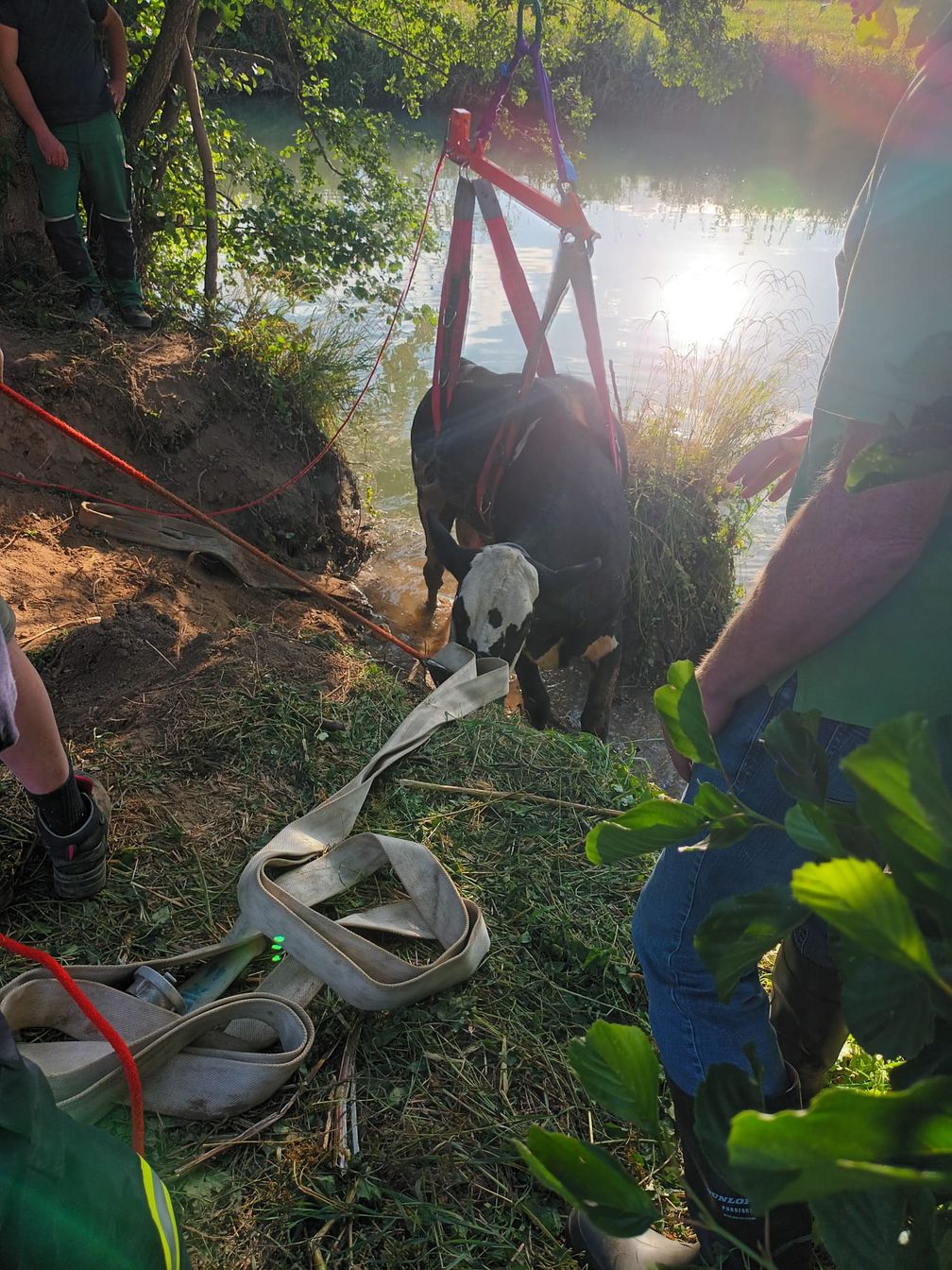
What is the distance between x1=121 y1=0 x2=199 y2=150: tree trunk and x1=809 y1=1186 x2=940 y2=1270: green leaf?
22.9 ft

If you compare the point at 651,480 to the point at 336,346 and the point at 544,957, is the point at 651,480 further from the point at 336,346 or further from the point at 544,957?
the point at 544,957

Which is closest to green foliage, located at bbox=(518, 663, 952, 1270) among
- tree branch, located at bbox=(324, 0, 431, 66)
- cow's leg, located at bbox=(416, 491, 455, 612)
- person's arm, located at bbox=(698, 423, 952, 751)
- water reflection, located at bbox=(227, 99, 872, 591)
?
person's arm, located at bbox=(698, 423, 952, 751)

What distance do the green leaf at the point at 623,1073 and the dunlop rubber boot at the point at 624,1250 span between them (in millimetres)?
1102

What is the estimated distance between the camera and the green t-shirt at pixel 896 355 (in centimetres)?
113

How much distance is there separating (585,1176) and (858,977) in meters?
0.24

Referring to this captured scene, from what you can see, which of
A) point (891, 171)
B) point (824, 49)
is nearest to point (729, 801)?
point (891, 171)

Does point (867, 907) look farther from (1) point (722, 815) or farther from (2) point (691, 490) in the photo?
(2) point (691, 490)

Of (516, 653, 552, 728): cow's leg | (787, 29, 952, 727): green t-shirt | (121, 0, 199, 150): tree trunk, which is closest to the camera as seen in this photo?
(787, 29, 952, 727): green t-shirt

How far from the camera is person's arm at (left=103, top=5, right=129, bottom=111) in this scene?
17.5 feet

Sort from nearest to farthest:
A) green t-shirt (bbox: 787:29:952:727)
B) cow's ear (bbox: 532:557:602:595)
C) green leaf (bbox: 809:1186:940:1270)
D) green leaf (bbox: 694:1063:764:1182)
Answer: green leaf (bbox: 809:1186:940:1270), green leaf (bbox: 694:1063:764:1182), green t-shirt (bbox: 787:29:952:727), cow's ear (bbox: 532:557:602:595)

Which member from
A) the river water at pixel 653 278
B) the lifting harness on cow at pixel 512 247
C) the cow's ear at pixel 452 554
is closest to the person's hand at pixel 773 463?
the cow's ear at pixel 452 554

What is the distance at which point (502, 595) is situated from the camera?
13.4 feet

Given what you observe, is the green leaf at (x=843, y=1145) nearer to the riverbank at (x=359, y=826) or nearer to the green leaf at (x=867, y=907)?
the green leaf at (x=867, y=907)

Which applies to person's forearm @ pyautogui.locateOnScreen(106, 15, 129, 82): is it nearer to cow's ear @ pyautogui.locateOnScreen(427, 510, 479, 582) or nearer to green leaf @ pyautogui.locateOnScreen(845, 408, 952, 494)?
cow's ear @ pyautogui.locateOnScreen(427, 510, 479, 582)
